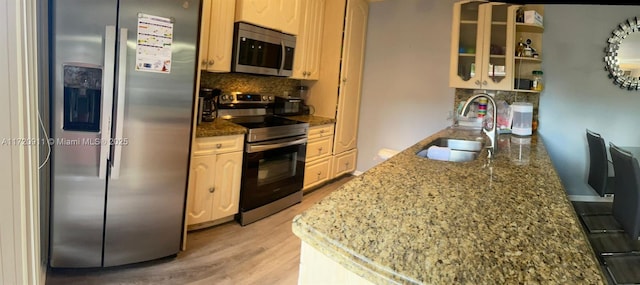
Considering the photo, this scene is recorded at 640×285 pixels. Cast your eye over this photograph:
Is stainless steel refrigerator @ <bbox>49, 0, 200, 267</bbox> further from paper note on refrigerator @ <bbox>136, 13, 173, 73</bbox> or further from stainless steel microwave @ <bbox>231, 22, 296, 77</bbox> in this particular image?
stainless steel microwave @ <bbox>231, 22, 296, 77</bbox>

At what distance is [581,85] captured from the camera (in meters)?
3.64

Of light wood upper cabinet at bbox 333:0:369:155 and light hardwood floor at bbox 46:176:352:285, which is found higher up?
light wood upper cabinet at bbox 333:0:369:155

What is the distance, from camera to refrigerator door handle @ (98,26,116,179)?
1.89 metres

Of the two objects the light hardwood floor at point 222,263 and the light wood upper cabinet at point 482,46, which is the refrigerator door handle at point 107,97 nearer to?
the light hardwood floor at point 222,263

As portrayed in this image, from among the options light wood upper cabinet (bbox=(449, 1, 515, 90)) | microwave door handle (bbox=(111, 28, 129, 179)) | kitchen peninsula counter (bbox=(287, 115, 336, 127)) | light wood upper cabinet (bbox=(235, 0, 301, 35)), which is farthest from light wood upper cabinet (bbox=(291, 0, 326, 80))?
microwave door handle (bbox=(111, 28, 129, 179))

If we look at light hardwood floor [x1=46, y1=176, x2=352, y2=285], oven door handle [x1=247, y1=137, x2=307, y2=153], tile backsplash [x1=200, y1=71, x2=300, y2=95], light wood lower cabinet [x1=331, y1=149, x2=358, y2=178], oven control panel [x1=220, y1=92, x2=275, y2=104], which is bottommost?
light hardwood floor [x1=46, y1=176, x2=352, y2=285]

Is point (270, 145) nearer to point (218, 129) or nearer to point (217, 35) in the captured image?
point (218, 129)

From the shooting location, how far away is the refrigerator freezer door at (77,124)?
1.83 metres

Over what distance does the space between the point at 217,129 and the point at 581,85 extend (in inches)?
136

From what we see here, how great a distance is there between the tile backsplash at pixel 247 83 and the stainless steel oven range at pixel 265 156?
14cm

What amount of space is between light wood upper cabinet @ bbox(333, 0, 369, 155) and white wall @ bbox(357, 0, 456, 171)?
134 mm

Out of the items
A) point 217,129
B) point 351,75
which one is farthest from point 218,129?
point 351,75

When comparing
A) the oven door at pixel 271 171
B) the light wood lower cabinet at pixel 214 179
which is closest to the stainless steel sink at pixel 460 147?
the oven door at pixel 271 171

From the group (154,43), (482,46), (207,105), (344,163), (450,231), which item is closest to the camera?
(450,231)
